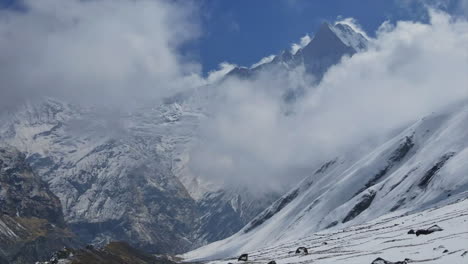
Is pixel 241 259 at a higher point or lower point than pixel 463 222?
higher

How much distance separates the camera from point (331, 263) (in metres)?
96.3

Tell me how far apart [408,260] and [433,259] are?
3643 millimetres

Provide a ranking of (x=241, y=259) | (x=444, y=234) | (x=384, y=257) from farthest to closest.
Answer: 1. (x=241, y=259)
2. (x=444, y=234)
3. (x=384, y=257)

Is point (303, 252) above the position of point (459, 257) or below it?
above

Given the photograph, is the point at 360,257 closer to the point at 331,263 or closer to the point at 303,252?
the point at 331,263

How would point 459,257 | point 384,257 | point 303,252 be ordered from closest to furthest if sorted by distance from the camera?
point 459,257 → point 384,257 → point 303,252

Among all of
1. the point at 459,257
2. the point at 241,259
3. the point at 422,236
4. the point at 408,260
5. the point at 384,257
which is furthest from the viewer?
the point at 241,259

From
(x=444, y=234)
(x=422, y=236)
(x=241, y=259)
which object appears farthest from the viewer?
(x=241, y=259)

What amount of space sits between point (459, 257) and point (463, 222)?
35355 millimetres

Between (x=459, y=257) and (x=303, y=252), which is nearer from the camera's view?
(x=459, y=257)

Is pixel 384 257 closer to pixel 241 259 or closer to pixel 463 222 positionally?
pixel 463 222

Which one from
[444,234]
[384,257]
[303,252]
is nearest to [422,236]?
[444,234]

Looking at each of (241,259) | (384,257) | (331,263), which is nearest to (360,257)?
(331,263)

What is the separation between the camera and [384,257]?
84.1 meters
